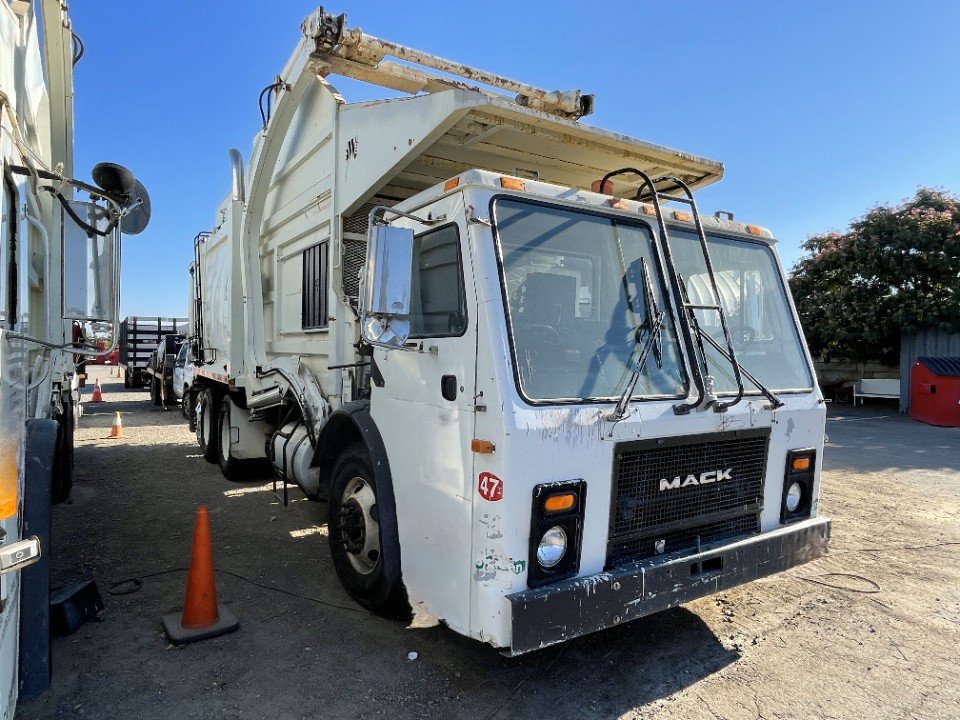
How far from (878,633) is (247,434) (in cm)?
592

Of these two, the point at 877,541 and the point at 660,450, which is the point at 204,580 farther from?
the point at 877,541

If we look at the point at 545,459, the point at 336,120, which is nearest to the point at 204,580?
the point at 545,459

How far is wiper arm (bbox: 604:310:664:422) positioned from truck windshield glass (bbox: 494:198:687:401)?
0.02 m

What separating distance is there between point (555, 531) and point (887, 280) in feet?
54.4

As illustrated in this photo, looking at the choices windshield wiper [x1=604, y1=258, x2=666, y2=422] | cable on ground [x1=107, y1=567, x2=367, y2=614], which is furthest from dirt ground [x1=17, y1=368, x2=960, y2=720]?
windshield wiper [x1=604, y1=258, x2=666, y2=422]

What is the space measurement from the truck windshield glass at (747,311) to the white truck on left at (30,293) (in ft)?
8.86

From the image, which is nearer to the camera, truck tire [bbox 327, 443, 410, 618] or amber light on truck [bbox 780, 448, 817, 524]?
truck tire [bbox 327, 443, 410, 618]

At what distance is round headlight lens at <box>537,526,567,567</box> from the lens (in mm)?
2586

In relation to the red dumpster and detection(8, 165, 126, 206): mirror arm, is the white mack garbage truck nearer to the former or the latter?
detection(8, 165, 126, 206): mirror arm

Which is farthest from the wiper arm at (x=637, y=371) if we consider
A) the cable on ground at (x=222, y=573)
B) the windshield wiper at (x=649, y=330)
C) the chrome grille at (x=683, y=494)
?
the cable on ground at (x=222, y=573)

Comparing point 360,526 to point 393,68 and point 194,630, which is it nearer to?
point 194,630

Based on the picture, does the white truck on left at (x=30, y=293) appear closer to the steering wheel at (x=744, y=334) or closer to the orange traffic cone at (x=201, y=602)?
the orange traffic cone at (x=201, y=602)

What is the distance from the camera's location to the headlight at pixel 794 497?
3429mm

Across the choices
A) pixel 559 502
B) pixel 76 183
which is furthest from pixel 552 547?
pixel 76 183
